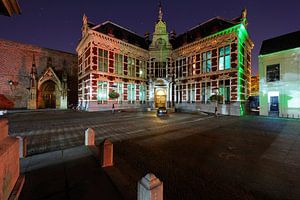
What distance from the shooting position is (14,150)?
3229mm

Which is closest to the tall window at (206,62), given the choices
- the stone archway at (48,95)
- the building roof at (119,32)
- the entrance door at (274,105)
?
the entrance door at (274,105)

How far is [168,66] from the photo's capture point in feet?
90.8

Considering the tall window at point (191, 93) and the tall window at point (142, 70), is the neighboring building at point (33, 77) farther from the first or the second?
the tall window at point (191, 93)

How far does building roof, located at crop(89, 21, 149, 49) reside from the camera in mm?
23125

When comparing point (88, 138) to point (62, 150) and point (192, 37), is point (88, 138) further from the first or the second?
point (192, 37)

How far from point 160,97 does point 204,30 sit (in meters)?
14.0

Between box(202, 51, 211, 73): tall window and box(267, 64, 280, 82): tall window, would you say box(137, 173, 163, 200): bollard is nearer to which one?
box(202, 51, 211, 73): tall window

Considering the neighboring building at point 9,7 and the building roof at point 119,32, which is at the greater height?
the building roof at point 119,32

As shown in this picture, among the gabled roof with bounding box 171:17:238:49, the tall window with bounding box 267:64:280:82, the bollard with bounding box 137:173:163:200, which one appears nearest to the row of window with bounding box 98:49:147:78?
the gabled roof with bounding box 171:17:238:49

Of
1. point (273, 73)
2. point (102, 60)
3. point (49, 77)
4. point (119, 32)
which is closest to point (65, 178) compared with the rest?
point (102, 60)

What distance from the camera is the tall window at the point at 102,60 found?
21.9m

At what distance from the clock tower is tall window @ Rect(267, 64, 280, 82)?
14.3 metres

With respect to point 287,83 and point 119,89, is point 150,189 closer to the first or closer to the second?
point 287,83

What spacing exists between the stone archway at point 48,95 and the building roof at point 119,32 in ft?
47.7
